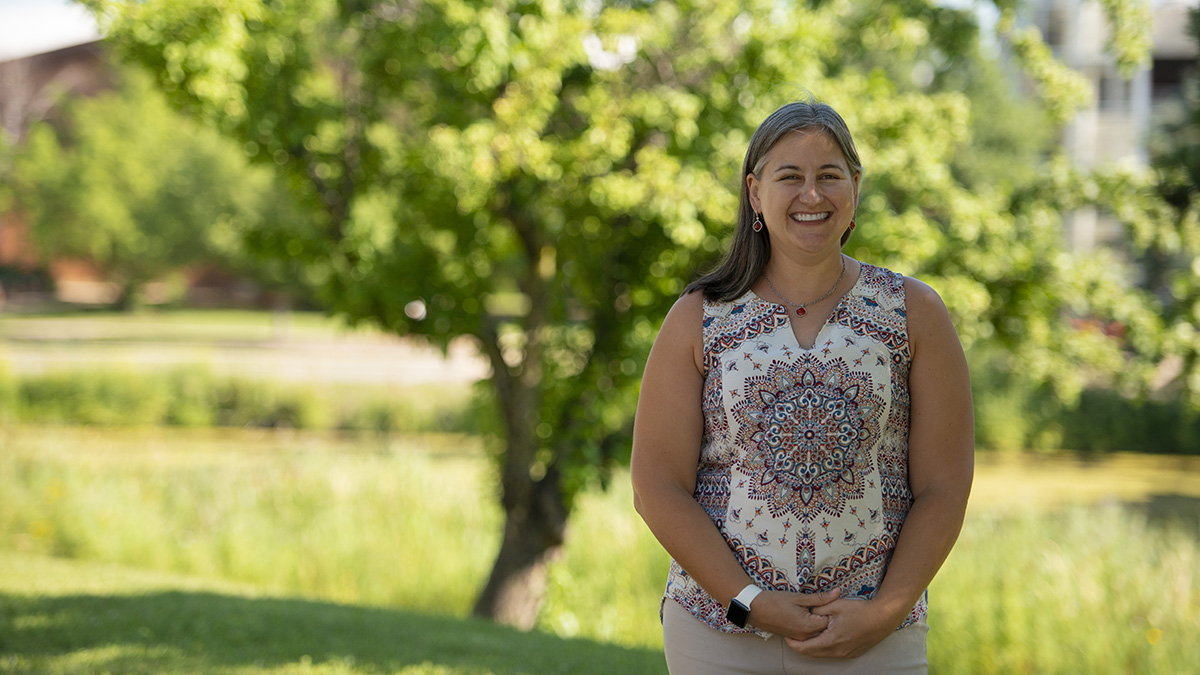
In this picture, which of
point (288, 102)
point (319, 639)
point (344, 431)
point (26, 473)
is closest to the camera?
point (319, 639)

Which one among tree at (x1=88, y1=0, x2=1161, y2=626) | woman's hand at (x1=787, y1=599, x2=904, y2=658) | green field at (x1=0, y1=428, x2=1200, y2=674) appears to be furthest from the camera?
tree at (x1=88, y1=0, x2=1161, y2=626)

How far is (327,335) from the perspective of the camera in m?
41.2

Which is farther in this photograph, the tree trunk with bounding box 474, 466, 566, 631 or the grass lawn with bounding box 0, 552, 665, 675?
the tree trunk with bounding box 474, 466, 566, 631

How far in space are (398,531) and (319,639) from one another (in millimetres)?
4581

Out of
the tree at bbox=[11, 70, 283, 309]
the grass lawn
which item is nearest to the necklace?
the grass lawn

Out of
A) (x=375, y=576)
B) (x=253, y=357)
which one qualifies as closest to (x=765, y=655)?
(x=375, y=576)

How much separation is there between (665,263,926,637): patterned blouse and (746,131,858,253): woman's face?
164mm

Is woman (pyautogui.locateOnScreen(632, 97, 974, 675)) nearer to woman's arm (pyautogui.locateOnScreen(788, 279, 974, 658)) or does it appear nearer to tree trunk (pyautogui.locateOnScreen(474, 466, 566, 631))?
woman's arm (pyautogui.locateOnScreen(788, 279, 974, 658))

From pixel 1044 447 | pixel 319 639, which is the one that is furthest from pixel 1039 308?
pixel 1044 447

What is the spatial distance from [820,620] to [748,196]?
880 mm

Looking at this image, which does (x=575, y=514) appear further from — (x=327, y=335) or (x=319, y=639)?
(x=327, y=335)

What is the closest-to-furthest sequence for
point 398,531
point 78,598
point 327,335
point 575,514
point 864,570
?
1. point 864,570
2. point 78,598
3. point 575,514
4. point 398,531
5. point 327,335

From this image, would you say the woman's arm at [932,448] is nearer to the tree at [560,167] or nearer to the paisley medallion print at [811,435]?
the paisley medallion print at [811,435]

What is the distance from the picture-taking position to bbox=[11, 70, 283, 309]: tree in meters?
38.0
